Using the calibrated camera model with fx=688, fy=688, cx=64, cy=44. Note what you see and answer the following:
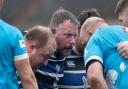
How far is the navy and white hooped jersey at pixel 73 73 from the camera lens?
5867mm

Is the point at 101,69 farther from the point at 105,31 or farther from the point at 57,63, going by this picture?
the point at 57,63

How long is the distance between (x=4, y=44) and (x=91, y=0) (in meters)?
12.5

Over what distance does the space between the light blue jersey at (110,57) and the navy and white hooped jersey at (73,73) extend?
1.17 metres

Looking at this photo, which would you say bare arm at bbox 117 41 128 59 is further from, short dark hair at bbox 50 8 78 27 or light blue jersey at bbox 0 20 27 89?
short dark hair at bbox 50 8 78 27

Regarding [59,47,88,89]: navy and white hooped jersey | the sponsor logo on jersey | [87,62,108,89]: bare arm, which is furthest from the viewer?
the sponsor logo on jersey

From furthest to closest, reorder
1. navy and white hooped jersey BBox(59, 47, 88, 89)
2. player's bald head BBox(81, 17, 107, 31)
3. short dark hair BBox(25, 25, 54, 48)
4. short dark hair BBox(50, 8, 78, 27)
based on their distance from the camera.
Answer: short dark hair BBox(50, 8, 78, 27), navy and white hooped jersey BBox(59, 47, 88, 89), player's bald head BBox(81, 17, 107, 31), short dark hair BBox(25, 25, 54, 48)

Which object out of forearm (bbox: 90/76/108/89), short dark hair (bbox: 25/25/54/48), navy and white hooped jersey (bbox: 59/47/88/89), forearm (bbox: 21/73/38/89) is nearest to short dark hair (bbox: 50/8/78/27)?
navy and white hooped jersey (bbox: 59/47/88/89)

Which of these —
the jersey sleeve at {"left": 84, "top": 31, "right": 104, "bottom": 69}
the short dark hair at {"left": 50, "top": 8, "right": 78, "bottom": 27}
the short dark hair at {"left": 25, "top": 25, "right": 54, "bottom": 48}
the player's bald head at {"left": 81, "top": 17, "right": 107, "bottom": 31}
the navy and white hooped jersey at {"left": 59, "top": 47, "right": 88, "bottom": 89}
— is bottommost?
the navy and white hooped jersey at {"left": 59, "top": 47, "right": 88, "bottom": 89}

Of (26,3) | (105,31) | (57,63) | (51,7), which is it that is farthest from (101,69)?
(26,3)

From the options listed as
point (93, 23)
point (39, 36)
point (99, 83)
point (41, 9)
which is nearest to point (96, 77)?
point (99, 83)

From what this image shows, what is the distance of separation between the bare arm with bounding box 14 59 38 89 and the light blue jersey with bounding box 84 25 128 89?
43cm

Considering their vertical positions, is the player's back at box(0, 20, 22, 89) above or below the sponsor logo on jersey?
above

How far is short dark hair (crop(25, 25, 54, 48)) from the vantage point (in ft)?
17.3

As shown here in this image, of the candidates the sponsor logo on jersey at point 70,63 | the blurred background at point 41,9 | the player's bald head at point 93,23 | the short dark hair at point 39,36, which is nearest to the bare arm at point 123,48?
the short dark hair at point 39,36
